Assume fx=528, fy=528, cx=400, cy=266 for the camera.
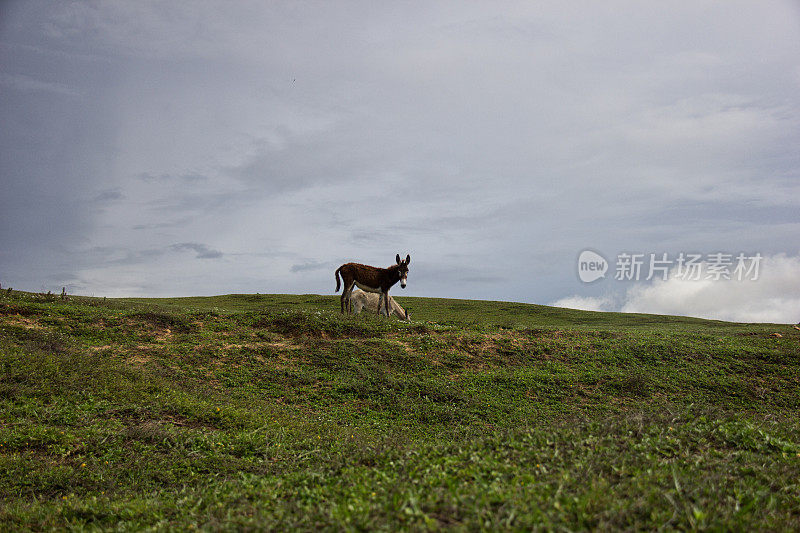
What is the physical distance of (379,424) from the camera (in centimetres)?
1427

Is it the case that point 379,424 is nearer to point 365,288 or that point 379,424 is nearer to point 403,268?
point 403,268

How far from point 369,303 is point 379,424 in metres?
17.0

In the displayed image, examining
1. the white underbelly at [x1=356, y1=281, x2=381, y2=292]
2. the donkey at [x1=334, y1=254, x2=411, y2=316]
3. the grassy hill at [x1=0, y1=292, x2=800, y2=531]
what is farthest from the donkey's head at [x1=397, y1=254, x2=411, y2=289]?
the grassy hill at [x1=0, y1=292, x2=800, y2=531]

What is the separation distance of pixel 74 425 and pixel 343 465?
767 centimetres

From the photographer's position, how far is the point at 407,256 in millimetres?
27000

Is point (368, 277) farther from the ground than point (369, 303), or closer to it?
farther from the ground

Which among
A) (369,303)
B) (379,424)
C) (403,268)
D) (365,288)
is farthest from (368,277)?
(379,424)

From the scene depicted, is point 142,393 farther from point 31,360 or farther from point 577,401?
point 577,401

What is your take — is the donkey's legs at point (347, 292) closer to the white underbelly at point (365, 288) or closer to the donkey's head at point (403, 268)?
the white underbelly at point (365, 288)

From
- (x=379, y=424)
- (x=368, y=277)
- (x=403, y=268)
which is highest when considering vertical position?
(x=403, y=268)

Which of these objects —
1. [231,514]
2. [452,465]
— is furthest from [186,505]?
[452,465]

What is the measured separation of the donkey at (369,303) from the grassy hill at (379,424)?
587 centimetres

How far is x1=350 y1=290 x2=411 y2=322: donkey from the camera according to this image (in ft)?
99.7

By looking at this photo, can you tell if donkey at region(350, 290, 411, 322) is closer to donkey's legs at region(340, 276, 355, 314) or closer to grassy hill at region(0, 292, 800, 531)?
donkey's legs at region(340, 276, 355, 314)
